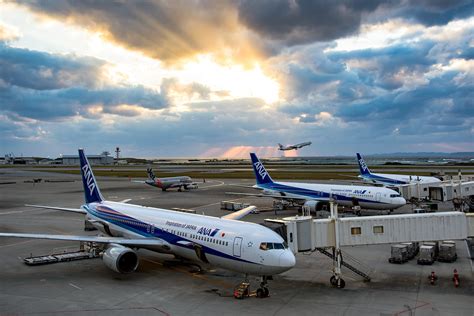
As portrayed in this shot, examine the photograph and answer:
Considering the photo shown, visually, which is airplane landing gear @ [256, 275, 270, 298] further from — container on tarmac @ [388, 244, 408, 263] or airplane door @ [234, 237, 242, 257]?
container on tarmac @ [388, 244, 408, 263]

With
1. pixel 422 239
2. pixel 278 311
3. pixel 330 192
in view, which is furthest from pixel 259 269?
pixel 330 192

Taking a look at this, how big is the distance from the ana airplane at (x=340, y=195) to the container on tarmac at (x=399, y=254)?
16.2 m

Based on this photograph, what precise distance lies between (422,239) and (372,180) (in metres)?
53.3

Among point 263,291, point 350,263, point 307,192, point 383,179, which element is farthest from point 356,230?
point 383,179

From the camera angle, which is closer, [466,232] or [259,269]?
[259,269]

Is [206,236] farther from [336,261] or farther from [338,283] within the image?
[338,283]

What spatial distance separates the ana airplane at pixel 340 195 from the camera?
4866 centimetres

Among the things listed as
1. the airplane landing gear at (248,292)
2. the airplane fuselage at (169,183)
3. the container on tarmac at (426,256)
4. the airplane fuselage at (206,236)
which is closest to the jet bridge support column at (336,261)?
the airplane fuselage at (206,236)

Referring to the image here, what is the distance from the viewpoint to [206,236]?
24578 millimetres

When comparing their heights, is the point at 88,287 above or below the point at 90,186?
below

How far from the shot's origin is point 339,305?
20.7 meters

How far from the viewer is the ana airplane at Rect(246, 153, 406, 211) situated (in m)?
48.7

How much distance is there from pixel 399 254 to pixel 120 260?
18662 millimetres

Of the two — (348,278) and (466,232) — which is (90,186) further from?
(466,232)
